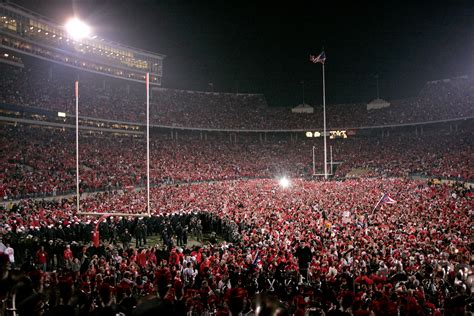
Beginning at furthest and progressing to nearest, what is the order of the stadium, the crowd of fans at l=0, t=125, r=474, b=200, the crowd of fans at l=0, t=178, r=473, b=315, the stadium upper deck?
1. the stadium upper deck
2. the crowd of fans at l=0, t=125, r=474, b=200
3. the stadium
4. the crowd of fans at l=0, t=178, r=473, b=315

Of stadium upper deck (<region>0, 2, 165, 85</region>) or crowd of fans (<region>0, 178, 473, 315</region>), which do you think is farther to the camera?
stadium upper deck (<region>0, 2, 165, 85</region>)

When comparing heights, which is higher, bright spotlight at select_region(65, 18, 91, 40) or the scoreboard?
bright spotlight at select_region(65, 18, 91, 40)

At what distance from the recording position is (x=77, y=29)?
46.5 m

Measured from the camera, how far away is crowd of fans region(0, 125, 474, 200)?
30.6m

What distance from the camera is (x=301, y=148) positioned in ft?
202

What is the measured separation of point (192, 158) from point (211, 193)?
2125 centimetres

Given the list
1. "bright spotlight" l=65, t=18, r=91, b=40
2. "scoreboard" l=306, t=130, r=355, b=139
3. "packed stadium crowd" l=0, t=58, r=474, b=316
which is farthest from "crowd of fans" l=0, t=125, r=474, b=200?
"bright spotlight" l=65, t=18, r=91, b=40

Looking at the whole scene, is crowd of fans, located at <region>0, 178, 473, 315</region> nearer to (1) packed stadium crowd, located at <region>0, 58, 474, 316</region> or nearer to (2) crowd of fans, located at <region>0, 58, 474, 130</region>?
(1) packed stadium crowd, located at <region>0, 58, 474, 316</region>

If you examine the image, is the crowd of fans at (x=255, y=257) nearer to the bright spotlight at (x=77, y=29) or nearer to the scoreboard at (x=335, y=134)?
the bright spotlight at (x=77, y=29)

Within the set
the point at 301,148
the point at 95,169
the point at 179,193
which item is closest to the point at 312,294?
the point at 179,193

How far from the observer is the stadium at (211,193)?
617 cm

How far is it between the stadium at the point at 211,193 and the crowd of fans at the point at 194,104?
0.26m

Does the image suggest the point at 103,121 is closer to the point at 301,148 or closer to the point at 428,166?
the point at 301,148

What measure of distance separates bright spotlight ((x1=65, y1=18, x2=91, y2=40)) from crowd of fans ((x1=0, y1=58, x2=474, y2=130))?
4.27 meters
